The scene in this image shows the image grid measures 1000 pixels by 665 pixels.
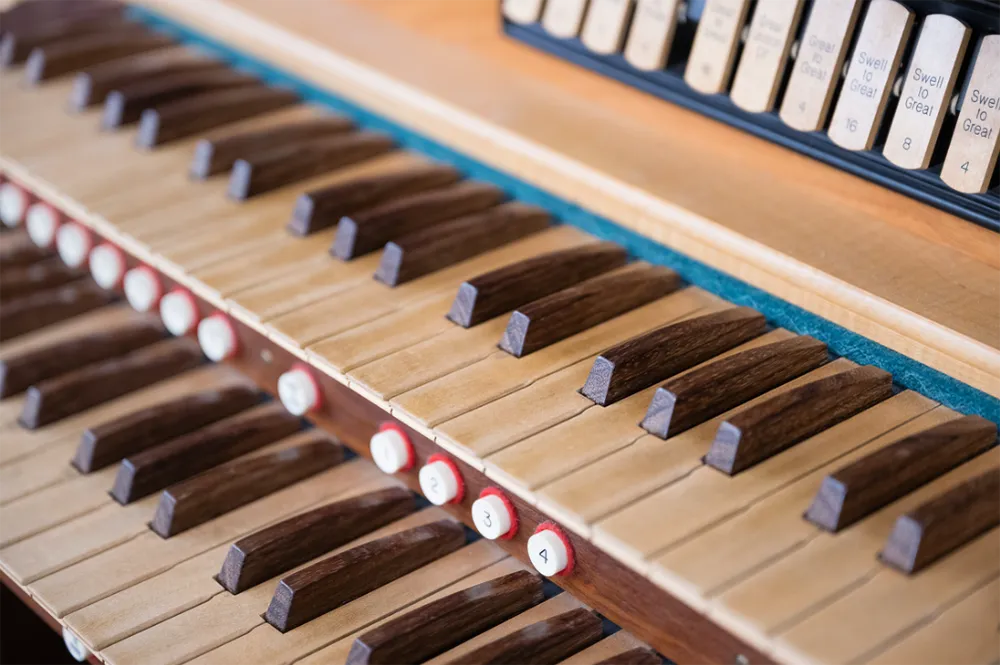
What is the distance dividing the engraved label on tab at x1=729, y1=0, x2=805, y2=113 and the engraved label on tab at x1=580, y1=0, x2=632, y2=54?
0.74 feet

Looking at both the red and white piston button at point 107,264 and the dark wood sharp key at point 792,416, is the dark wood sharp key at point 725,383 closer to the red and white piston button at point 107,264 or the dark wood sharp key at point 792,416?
the dark wood sharp key at point 792,416

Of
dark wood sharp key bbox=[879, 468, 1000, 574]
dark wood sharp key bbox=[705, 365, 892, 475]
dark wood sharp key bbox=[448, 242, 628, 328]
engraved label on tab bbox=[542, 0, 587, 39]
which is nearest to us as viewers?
dark wood sharp key bbox=[879, 468, 1000, 574]

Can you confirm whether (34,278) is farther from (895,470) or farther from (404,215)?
(895,470)

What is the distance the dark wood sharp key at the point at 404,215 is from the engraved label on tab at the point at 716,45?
404mm

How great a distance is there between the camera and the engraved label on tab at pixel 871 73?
Result: 1506 millimetres

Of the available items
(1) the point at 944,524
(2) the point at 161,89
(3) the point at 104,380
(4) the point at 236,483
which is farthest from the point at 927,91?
(2) the point at 161,89

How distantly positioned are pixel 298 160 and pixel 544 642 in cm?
99

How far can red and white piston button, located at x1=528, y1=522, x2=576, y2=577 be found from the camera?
58.0 inches

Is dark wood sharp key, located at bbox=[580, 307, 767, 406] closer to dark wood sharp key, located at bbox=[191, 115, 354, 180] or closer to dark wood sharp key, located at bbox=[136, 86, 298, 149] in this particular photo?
dark wood sharp key, located at bbox=[191, 115, 354, 180]

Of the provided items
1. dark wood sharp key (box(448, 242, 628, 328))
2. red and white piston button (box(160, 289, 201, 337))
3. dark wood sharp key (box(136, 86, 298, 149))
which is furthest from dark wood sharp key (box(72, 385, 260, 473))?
dark wood sharp key (box(136, 86, 298, 149))

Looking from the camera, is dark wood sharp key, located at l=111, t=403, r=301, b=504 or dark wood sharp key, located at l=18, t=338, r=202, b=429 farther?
dark wood sharp key, located at l=18, t=338, r=202, b=429

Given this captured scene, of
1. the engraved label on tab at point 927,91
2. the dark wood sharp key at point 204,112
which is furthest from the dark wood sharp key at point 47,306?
the engraved label on tab at point 927,91

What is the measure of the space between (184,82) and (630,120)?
3.08ft

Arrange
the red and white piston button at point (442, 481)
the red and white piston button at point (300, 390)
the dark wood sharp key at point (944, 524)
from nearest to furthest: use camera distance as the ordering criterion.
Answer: the dark wood sharp key at point (944, 524)
the red and white piston button at point (442, 481)
the red and white piston button at point (300, 390)
